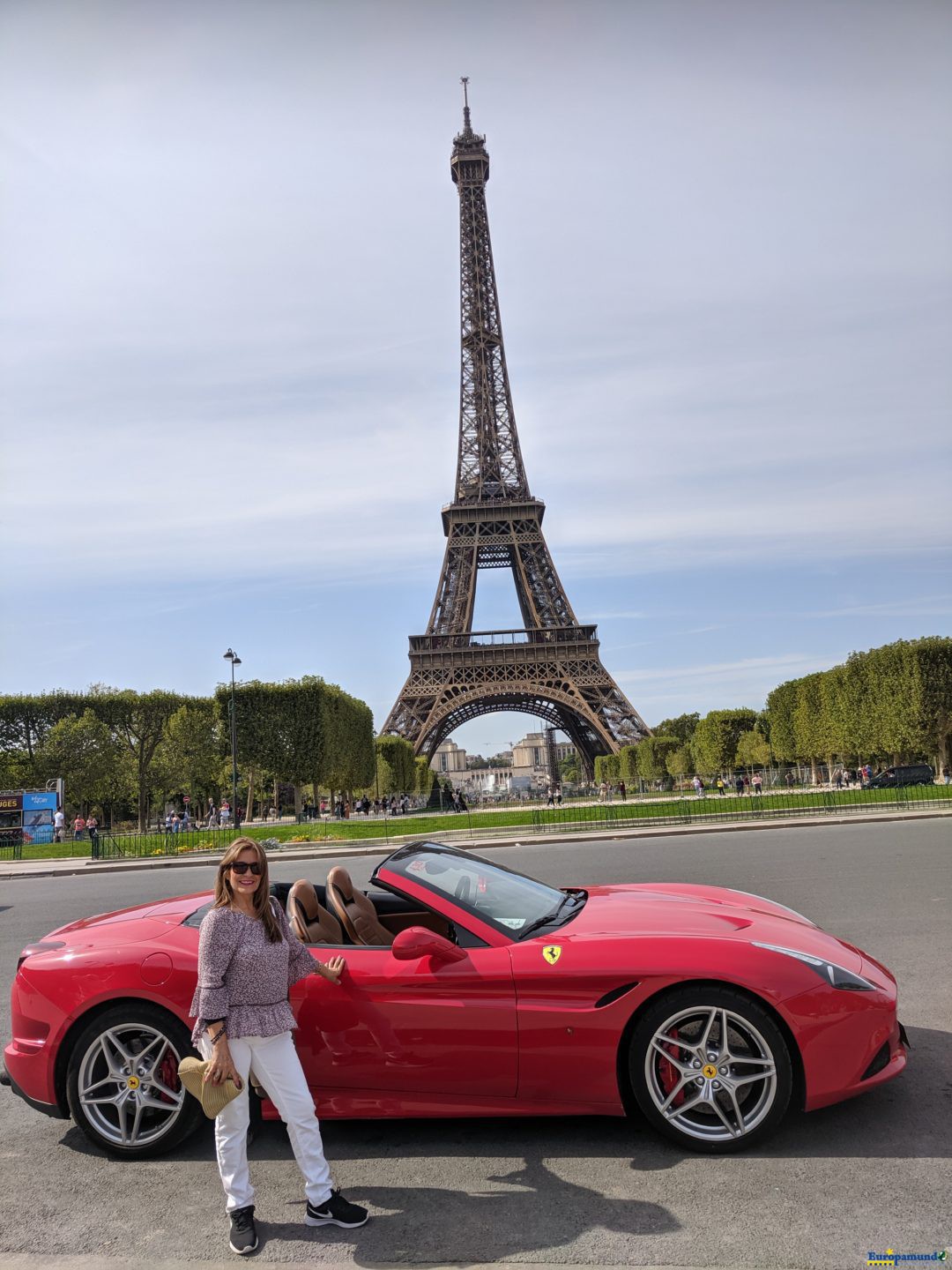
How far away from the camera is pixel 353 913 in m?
4.75

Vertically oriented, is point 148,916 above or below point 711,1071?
above

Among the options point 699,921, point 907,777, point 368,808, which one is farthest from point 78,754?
point 699,921

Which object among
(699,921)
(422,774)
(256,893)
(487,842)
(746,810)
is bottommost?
(487,842)

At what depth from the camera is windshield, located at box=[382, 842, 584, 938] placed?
14.9ft

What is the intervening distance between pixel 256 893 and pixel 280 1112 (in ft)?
2.55

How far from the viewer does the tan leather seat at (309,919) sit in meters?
4.57

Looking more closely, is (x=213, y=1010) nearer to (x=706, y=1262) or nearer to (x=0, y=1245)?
(x=0, y=1245)

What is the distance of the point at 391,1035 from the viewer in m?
4.11

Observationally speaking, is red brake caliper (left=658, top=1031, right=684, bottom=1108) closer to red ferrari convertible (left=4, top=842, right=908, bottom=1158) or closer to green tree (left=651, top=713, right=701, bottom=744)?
red ferrari convertible (left=4, top=842, right=908, bottom=1158)

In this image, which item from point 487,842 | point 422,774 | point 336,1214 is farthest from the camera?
point 422,774

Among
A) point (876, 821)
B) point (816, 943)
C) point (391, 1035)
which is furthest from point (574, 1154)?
point (876, 821)

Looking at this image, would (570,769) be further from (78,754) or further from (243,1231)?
(243,1231)

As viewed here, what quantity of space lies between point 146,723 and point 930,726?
1718 inches

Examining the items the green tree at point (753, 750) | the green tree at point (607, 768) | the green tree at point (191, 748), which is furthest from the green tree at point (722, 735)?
the green tree at point (191, 748)
